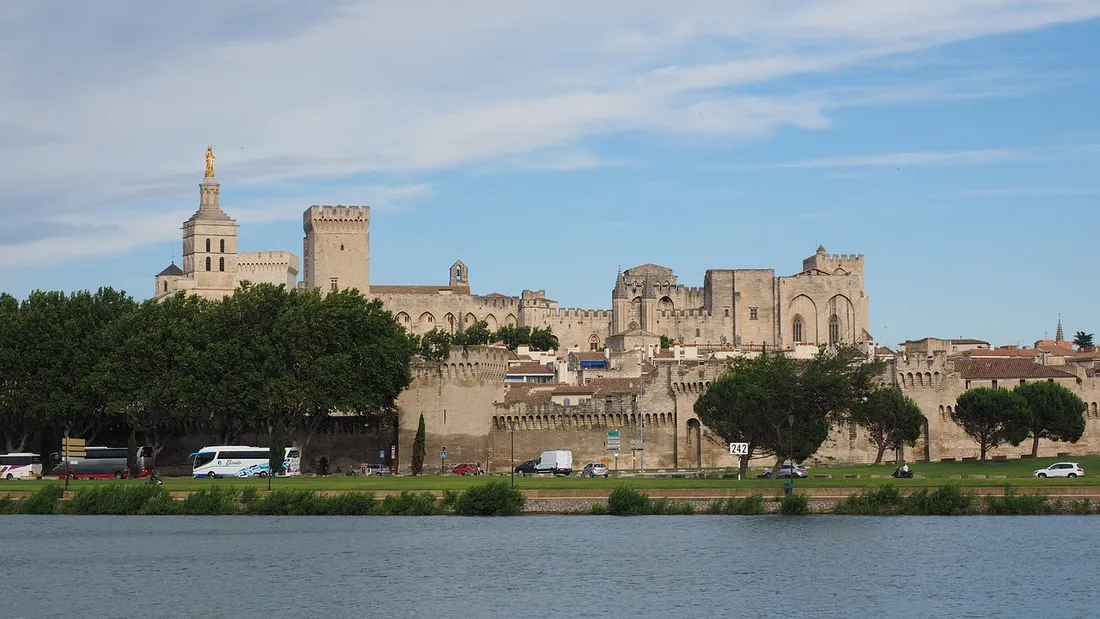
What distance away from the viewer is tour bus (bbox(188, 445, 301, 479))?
77.8m

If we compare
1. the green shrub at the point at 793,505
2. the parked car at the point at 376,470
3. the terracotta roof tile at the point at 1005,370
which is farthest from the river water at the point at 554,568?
the terracotta roof tile at the point at 1005,370

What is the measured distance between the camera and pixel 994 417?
8462 centimetres

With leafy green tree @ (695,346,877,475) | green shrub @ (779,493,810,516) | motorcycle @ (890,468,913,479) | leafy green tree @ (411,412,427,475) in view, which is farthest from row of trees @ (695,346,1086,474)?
leafy green tree @ (411,412,427,475)

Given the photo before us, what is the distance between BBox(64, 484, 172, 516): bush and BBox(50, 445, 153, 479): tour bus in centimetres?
1652

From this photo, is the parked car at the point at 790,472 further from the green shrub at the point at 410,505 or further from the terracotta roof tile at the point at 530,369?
the terracotta roof tile at the point at 530,369

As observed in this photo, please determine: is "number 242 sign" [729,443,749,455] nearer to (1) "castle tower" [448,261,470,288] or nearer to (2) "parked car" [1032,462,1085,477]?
(2) "parked car" [1032,462,1085,477]

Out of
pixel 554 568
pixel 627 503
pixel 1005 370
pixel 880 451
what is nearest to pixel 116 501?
pixel 627 503

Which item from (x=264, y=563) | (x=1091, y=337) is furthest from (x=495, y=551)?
(x=1091, y=337)

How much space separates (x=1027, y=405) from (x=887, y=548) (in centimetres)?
3595

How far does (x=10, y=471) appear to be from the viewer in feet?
262

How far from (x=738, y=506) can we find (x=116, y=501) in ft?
67.0

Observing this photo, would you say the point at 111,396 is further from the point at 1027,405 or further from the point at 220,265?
the point at 220,265

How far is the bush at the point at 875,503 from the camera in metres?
57.1

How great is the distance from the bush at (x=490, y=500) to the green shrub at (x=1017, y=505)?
47.5 ft
